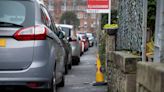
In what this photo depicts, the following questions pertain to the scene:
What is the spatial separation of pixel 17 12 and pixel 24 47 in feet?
2.14

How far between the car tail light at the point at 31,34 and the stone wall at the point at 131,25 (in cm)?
→ 149

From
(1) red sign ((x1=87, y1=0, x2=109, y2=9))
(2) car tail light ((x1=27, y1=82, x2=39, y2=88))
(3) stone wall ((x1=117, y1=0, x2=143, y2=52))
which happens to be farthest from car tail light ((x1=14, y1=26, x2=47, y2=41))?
(1) red sign ((x1=87, y1=0, x2=109, y2=9))

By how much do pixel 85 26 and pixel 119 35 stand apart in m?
92.7

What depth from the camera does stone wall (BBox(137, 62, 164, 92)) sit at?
4088 mm

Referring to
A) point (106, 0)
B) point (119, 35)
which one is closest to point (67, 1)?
point (106, 0)

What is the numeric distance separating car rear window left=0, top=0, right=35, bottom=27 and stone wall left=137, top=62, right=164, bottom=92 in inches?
98.6

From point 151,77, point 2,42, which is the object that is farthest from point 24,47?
point 151,77

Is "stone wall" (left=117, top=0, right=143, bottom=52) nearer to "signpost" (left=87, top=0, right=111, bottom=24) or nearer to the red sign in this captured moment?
"signpost" (left=87, top=0, right=111, bottom=24)

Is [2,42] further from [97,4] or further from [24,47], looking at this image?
[97,4]

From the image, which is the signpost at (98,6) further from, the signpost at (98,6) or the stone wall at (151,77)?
the stone wall at (151,77)

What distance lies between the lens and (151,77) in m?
4.47

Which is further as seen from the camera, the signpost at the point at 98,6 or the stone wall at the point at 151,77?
the signpost at the point at 98,6

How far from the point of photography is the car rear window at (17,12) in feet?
23.3

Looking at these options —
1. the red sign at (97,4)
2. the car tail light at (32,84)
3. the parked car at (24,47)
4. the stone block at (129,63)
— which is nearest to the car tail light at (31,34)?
the parked car at (24,47)
